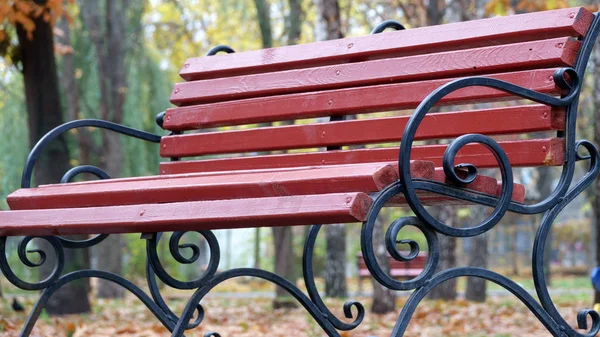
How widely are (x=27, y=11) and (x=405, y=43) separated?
439 cm

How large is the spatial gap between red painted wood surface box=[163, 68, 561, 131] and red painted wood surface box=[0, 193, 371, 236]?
883mm

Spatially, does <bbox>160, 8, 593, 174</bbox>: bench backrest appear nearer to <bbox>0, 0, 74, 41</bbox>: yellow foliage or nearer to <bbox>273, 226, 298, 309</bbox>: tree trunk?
<bbox>0, 0, 74, 41</bbox>: yellow foliage

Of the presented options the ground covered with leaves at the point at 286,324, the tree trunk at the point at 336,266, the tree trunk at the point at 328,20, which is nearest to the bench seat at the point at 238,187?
the ground covered with leaves at the point at 286,324

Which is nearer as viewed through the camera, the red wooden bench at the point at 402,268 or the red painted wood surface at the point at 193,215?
the red painted wood surface at the point at 193,215

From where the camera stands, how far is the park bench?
7.70 ft

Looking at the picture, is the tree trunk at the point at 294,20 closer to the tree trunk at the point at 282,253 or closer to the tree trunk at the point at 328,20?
the tree trunk at the point at 282,253

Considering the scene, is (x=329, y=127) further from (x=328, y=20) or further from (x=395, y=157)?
(x=328, y=20)

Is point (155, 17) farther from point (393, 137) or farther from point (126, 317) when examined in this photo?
point (393, 137)

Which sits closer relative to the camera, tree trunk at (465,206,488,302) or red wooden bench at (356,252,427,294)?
tree trunk at (465,206,488,302)

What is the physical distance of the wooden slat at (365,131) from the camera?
2.82m

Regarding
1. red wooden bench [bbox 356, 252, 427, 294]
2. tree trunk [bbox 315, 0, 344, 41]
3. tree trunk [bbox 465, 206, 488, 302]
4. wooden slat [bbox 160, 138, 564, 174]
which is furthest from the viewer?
red wooden bench [bbox 356, 252, 427, 294]

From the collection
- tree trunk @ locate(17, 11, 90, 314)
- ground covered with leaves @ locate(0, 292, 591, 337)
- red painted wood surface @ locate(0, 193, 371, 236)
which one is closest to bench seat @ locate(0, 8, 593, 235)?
red painted wood surface @ locate(0, 193, 371, 236)

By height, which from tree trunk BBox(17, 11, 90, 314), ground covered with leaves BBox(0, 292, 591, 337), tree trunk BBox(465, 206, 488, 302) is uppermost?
tree trunk BBox(17, 11, 90, 314)

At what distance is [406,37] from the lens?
128 inches
